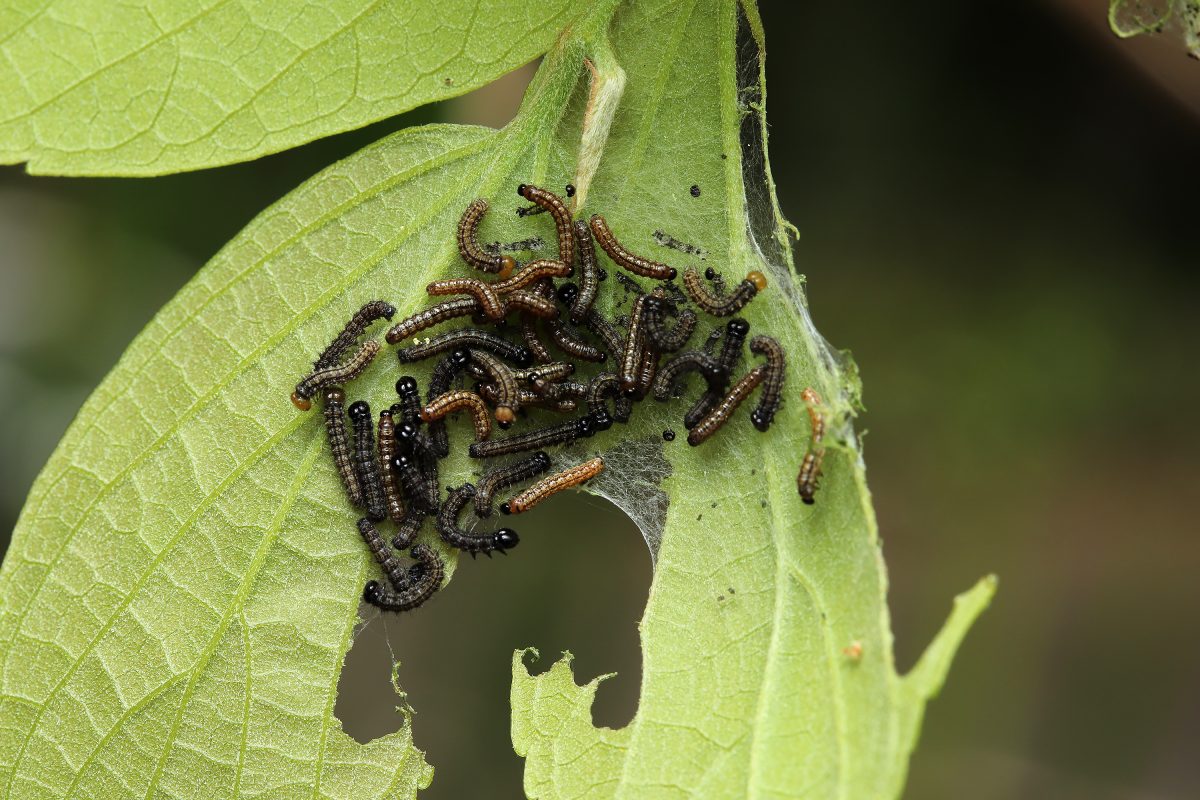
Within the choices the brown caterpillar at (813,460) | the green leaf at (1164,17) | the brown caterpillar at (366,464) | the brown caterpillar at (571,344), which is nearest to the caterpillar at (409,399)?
the brown caterpillar at (366,464)

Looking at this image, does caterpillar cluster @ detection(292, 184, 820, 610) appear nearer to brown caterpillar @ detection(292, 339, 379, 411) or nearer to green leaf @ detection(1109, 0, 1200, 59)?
brown caterpillar @ detection(292, 339, 379, 411)

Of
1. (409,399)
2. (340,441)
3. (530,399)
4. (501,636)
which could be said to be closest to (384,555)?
(340,441)

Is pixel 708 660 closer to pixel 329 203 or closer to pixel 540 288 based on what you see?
pixel 540 288

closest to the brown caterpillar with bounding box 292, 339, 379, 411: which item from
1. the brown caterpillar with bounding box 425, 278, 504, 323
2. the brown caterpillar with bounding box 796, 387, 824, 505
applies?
the brown caterpillar with bounding box 425, 278, 504, 323

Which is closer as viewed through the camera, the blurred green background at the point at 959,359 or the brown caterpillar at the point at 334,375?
the brown caterpillar at the point at 334,375

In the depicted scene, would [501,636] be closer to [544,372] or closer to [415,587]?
[415,587]

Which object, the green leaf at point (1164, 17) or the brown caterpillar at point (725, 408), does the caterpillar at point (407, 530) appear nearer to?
the brown caterpillar at point (725, 408)
